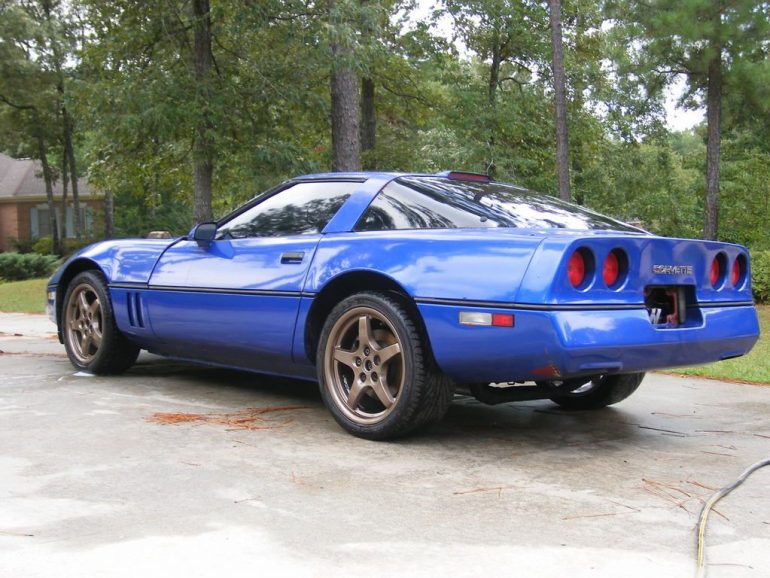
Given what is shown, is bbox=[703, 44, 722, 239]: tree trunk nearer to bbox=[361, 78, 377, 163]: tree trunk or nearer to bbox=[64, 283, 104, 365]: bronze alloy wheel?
bbox=[361, 78, 377, 163]: tree trunk

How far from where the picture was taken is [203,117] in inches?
529

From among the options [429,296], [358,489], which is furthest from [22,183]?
[358,489]

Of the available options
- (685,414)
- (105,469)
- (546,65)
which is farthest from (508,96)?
(105,469)

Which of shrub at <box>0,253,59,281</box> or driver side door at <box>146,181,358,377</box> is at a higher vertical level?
driver side door at <box>146,181,358,377</box>

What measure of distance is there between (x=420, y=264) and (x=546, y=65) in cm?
2347

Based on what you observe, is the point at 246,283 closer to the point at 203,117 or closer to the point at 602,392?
the point at 602,392

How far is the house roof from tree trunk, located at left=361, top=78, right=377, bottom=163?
829 inches

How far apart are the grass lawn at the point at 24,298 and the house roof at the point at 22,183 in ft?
62.1

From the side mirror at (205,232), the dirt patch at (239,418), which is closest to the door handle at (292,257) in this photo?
the side mirror at (205,232)

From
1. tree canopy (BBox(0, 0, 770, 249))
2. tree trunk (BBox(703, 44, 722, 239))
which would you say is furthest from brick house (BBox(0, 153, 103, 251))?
tree trunk (BBox(703, 44, 722, 239))

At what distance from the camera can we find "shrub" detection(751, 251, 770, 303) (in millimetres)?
16938

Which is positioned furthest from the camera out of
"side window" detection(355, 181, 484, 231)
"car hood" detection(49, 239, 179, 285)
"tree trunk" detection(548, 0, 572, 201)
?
"tree trunk" detection(548, 0, 572, 201)

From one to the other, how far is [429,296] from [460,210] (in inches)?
24.0

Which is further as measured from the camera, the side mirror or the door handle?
the side mirror
